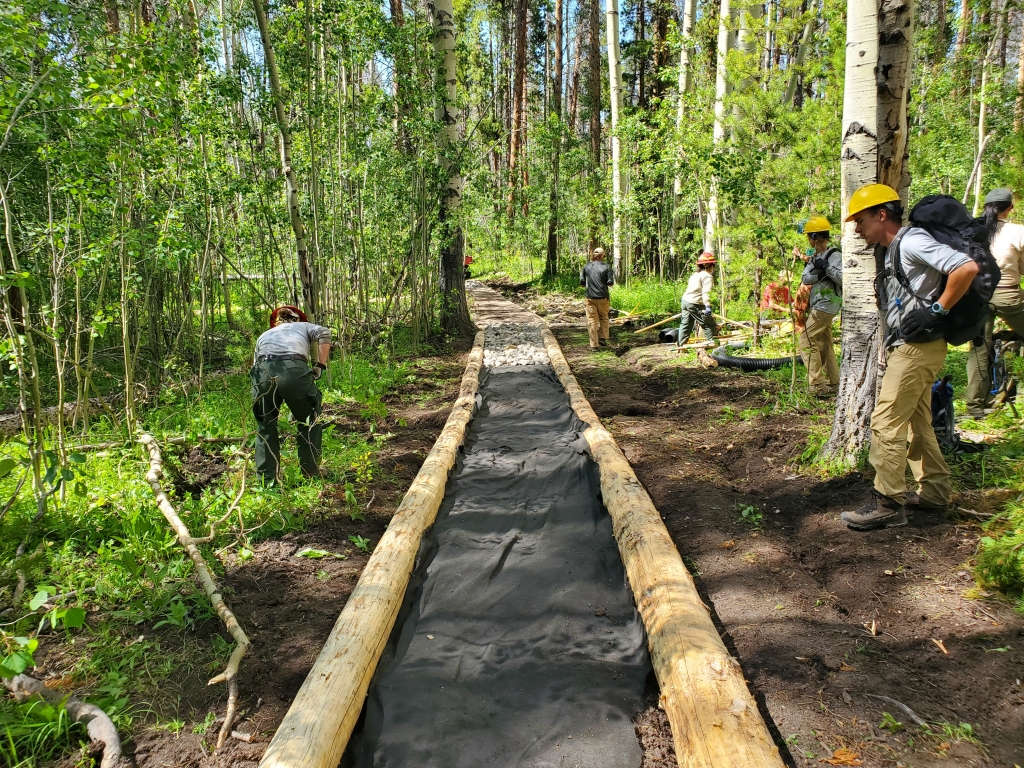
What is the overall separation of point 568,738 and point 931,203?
10.6ft

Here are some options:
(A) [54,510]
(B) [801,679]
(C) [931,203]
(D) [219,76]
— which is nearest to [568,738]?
(B) [801,679]

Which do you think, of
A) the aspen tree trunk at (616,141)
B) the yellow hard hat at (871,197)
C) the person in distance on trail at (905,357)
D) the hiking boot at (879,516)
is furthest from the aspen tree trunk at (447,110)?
the hiking boot at (879,516)

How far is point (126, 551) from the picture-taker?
132 inches

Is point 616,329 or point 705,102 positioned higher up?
point 705,102

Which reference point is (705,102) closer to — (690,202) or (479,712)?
(690,202)

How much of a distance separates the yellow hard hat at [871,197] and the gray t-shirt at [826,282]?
94.5 inches

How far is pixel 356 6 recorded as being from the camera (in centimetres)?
791

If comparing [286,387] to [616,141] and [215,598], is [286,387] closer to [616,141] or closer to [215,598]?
[215,598]

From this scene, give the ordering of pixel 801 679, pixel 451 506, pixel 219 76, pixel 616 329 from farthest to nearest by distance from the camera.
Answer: pixel 616 329 < pixel 219 76 < pixel 451 506 < pixel 801 679

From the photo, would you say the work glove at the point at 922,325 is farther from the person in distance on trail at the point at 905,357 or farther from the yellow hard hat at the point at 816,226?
the yellow hard hat at the point at 816,226

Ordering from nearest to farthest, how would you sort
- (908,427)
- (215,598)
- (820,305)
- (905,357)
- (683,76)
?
(215,598) < (905,357) < (908,427) < (820,305) < (683,76)

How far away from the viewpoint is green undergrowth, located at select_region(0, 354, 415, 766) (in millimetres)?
2445

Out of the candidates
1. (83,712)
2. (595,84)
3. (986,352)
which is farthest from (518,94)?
Result: (83,712)

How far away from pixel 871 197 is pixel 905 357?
36.3 inches
